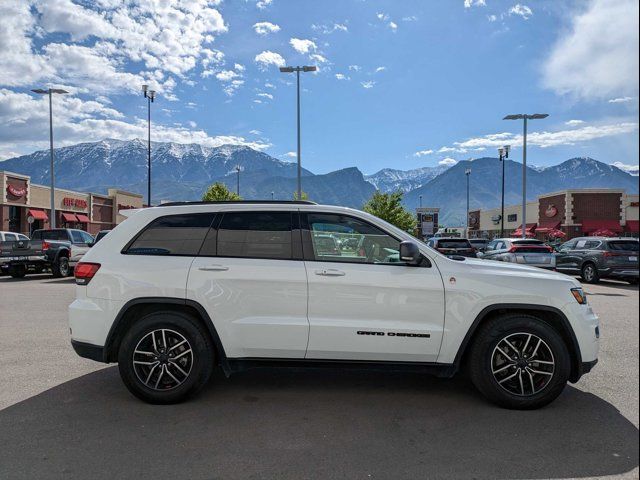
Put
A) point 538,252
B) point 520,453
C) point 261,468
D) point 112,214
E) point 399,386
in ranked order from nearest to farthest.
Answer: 1. point 261,468
2. point 520,453
3. point 399,386
4. point 538,252
5. point 112,214

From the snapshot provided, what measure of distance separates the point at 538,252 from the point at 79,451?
15.4m

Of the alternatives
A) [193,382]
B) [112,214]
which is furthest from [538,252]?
[112,214]

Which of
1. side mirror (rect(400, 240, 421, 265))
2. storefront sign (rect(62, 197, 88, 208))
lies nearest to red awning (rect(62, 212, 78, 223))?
storefront sign (rect(62, 197, 88, 208))

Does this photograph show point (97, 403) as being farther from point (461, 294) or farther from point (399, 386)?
point (461, 294)

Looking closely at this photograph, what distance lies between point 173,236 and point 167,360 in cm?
114

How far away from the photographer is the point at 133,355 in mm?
3996

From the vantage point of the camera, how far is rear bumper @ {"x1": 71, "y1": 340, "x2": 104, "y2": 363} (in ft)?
13.3

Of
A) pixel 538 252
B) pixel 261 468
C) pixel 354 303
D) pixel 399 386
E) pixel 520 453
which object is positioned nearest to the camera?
pixel 261 468

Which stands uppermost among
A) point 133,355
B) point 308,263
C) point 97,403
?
point 308,263

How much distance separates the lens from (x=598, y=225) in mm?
43000

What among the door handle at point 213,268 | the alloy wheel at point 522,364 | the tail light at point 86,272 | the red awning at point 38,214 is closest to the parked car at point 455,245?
the alloy wheel at point 522,364

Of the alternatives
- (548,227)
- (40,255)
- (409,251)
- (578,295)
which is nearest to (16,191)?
(40,255)

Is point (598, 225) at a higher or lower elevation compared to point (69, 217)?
lower

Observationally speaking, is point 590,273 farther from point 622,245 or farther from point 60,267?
point 60,267
